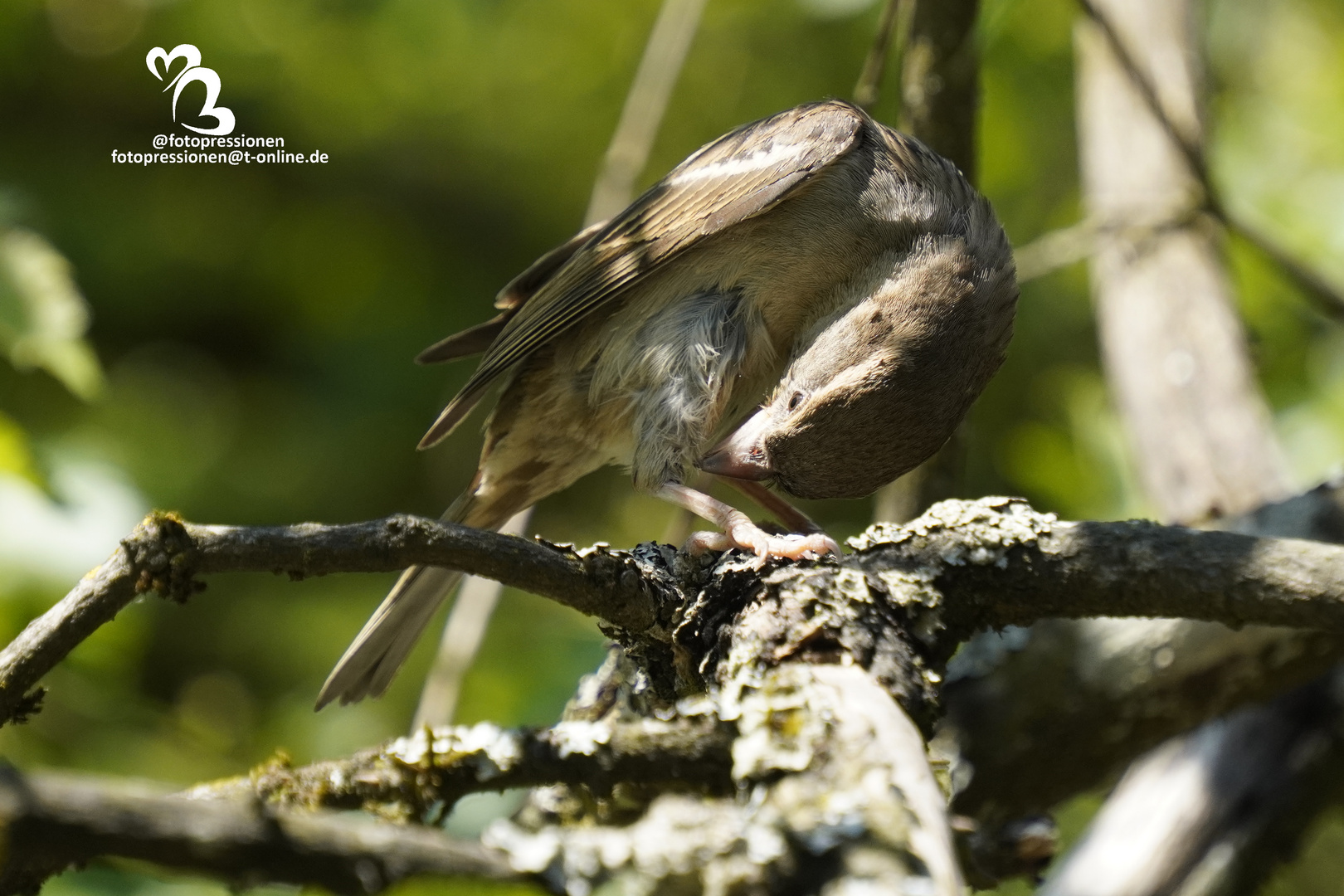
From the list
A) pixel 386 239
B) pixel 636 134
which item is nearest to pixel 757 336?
pixel 636 134

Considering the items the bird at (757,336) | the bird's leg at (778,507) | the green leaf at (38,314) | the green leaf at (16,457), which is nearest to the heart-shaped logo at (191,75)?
the bird at (757,336)

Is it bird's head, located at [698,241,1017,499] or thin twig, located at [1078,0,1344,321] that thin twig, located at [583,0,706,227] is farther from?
thin twig, located at [1078,0,1344,321]

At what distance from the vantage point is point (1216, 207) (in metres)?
4.32

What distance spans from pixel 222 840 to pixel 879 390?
248 cm

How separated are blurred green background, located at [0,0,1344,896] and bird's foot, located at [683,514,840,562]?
1887mm

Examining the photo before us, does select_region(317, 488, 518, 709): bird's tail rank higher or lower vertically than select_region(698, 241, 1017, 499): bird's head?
lower

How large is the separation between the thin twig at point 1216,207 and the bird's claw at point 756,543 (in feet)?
7.44

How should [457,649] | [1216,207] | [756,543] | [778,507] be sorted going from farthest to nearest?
[1216,207] → [457,649] → [778,507] → [756,543]

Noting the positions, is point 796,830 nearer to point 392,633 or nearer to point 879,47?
Answer: point 392,633

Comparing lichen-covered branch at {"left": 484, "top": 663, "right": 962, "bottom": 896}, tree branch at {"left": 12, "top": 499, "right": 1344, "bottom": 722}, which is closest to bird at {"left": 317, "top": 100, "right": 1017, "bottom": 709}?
tree branch at {"left": 12, "top": 499, "right": 1344, "bottom": 722}

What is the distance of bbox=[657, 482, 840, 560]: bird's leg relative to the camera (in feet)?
9.13

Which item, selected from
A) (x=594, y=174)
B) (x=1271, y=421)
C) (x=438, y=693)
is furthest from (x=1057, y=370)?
(x=438, y=693)

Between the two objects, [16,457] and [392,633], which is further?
[392,633]

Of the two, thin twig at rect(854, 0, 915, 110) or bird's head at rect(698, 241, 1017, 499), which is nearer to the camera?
bird's head at rect(698, 241, 1017, 499)
